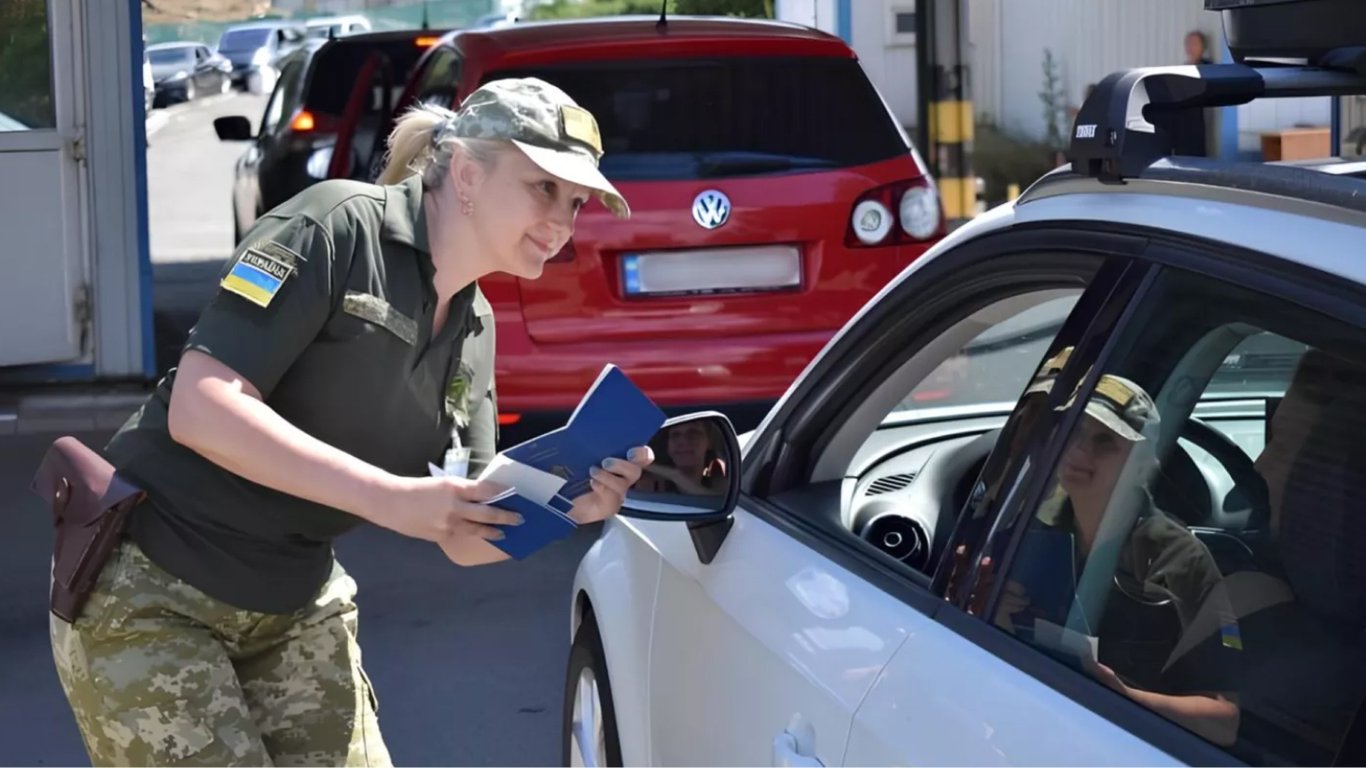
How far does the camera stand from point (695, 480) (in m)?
2.87

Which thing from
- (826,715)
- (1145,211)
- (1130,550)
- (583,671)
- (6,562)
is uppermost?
(1145,211)

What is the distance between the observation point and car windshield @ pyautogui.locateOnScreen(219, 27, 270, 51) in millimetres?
45625

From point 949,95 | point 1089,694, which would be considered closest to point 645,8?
point 949,95

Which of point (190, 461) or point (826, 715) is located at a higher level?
point (190, 461)

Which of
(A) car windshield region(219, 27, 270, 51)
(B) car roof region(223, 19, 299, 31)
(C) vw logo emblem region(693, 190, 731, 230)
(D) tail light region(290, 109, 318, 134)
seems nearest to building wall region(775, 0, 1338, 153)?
(D) tail light region(290, 109, 318, 134)

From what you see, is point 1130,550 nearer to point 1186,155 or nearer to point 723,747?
point 1186,155

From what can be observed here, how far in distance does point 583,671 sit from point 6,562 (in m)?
3.57

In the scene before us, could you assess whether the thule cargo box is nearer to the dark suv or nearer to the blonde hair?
the blonde hair

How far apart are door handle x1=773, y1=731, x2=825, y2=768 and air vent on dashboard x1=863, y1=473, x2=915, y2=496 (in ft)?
2.72

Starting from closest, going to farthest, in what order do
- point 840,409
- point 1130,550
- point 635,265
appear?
1. point 1130,550
2. point 840,409
3. point 635,265

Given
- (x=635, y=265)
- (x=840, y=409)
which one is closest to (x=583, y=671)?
(x=840, y=409)

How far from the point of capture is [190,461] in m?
2.66

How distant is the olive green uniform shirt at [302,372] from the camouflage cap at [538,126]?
18 centimetres

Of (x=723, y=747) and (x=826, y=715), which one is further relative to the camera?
(x=723, y=747)
